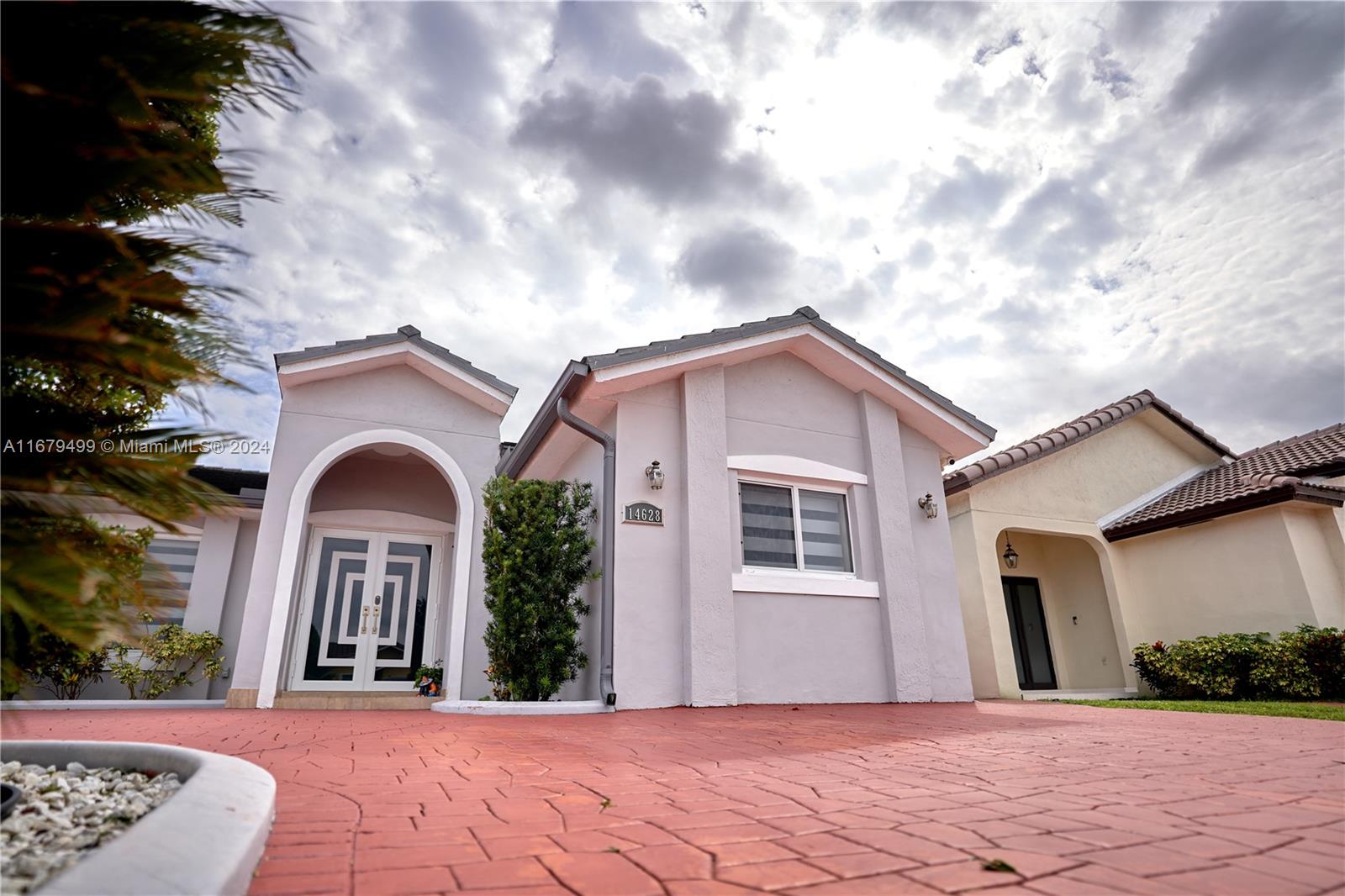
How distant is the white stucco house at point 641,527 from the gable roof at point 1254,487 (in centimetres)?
520

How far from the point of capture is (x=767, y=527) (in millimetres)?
8461

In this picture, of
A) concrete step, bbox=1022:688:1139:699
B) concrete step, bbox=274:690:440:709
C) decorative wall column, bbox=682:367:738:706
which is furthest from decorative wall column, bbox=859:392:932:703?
concrete step, bbox=274:690:440:709

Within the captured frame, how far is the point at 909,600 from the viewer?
8.64m

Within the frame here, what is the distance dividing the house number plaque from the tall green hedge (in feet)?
2.40

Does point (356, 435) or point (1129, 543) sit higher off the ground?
point (356, 435)

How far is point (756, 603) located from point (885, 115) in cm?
686

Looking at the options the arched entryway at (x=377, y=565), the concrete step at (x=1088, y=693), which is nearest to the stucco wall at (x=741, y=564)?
the arched entryway at (x=377, y=565)

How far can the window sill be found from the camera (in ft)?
25.9

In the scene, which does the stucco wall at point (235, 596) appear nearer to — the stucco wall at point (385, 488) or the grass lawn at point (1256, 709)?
the stucco wall at point (385, 488)

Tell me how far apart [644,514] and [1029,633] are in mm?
10771

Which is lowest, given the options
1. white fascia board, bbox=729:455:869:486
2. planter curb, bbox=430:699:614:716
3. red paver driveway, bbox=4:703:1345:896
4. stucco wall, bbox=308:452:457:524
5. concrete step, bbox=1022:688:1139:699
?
concrete step, bbox=1022:688:1139:699

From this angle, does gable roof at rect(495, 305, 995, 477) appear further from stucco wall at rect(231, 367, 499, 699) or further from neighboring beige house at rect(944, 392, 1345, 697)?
neighboring beige house at rect(944, 392, 1345, 697)

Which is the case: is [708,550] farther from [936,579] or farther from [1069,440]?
[1069,440]

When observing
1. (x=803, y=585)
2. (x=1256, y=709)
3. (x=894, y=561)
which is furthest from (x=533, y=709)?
(x=1256, y=709)
